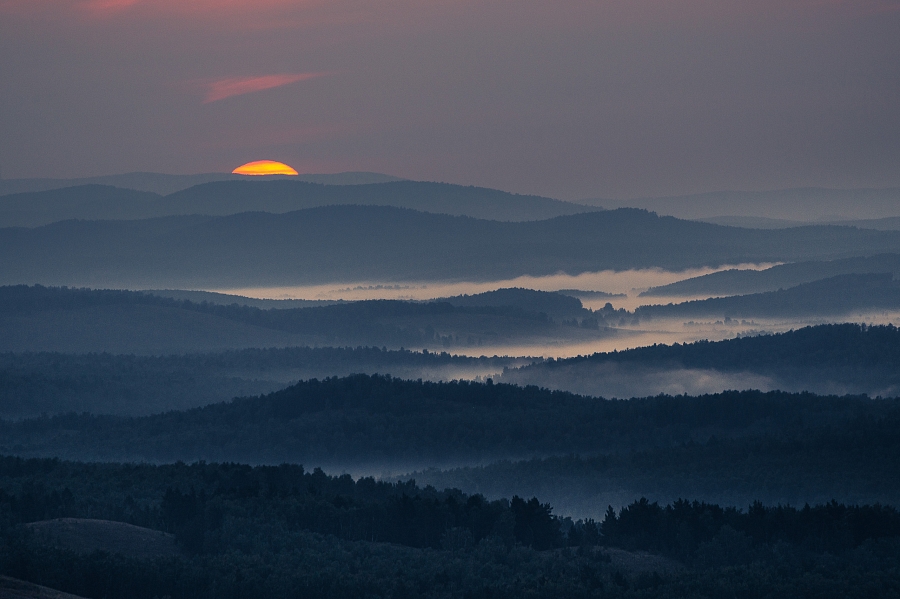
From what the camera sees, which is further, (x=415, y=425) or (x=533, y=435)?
(x=415, y=425)

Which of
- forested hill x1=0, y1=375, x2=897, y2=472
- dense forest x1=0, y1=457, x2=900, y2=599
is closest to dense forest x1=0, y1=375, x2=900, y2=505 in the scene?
forested hill x1=0, y1=375, x2=897, y2=472

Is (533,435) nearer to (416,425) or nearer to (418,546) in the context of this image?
(416,425)

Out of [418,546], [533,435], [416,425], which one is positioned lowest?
[418,546]

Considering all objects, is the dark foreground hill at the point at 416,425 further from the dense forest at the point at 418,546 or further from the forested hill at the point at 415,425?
the dense forest at the point at 418,546

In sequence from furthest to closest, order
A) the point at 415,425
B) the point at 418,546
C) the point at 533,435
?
the point at 415,425, the point at 533,435, the point at 418,546

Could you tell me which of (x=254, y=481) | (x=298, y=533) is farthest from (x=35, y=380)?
(x=298, y=533)

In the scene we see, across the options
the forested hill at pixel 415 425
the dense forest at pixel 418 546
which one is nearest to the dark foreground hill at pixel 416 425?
the forested hill at pixel 415 425

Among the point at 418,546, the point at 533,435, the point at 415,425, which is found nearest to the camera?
the point at 418,546

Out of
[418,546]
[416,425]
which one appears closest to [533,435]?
[416,425]

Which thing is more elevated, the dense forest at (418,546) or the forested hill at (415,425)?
the forested hill at (415,425)
